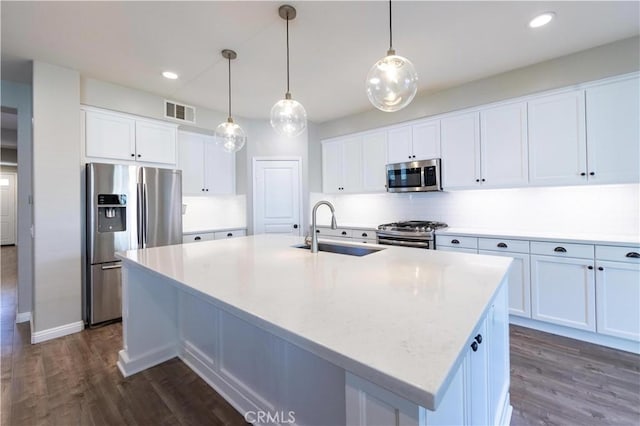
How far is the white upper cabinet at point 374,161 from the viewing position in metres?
4.18

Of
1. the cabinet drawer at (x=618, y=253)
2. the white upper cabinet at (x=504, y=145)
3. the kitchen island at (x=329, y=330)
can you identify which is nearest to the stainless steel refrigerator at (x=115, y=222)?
the kitchen island at (x=329, y=330)

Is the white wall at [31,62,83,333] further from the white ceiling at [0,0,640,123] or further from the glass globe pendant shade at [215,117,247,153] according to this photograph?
the glass globe pendant shade at [215,117,247,153]

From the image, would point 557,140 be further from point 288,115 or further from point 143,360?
point 143,360

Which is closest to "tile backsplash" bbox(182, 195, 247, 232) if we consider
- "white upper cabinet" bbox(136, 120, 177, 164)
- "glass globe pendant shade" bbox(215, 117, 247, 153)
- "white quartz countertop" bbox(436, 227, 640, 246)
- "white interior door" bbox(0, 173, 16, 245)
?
"white upper cabinet" bbox(136, 120, 177, 164)

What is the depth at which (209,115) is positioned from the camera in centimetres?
421

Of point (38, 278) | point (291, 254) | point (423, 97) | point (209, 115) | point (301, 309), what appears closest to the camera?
point (301, 309)

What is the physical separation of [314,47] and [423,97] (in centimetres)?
185

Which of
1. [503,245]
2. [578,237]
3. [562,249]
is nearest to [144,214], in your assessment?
[503,245]

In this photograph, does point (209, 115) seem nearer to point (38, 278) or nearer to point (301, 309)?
point (38, 278)

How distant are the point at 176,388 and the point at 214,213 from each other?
10.3ft

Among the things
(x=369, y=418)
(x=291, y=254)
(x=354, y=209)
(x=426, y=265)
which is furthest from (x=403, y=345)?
(x=354, y=209)

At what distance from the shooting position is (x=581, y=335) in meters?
2.58

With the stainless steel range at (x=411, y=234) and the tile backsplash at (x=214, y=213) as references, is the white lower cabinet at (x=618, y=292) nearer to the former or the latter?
the stainless steel range at (x=411, y=234)

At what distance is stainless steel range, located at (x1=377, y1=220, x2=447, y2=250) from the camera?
3.38 metres
